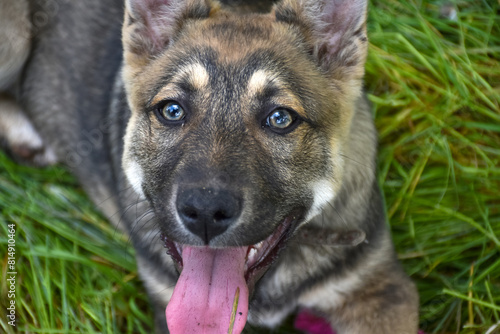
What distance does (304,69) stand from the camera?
273 cm

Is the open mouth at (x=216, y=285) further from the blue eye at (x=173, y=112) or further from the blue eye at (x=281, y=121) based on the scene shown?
the blue eye at (x=173, y=112)

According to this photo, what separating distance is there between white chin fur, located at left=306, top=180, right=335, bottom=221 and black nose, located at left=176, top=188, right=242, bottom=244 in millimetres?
497

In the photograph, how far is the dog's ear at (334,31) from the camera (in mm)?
2725

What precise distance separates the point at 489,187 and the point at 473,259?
1.72 ft

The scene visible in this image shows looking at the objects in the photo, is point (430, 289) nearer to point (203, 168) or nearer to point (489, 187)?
point (489, 187)

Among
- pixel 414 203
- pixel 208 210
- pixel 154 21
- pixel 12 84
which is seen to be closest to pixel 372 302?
pixel 414 203

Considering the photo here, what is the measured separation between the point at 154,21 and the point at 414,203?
2300 mm

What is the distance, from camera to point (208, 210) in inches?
88.4

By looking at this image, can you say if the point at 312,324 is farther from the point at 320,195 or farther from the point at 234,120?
the point at 234,120

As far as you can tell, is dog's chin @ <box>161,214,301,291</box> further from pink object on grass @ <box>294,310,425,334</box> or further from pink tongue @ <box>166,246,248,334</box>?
pink object on grass @ <box>294,310,425,334</box>

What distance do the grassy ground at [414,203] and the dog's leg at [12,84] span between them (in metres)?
0.15

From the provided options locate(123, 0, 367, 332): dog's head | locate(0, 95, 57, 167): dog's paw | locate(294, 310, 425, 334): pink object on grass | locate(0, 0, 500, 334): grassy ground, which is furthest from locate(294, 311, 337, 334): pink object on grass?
locate(0, 95, 57, 167): dog's paw

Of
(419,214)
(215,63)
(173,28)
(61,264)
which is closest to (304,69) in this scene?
(215,63)

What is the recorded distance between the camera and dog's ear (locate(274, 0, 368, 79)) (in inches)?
Answer: 107
